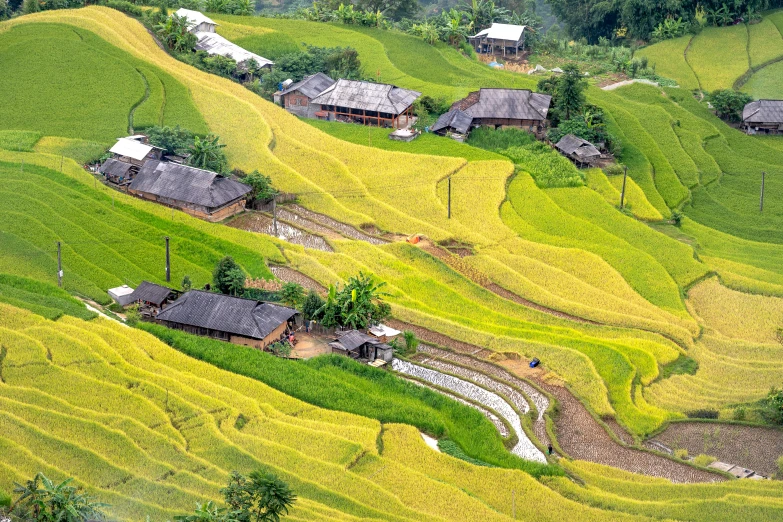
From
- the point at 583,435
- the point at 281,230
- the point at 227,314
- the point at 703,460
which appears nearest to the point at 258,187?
the point at 281,230

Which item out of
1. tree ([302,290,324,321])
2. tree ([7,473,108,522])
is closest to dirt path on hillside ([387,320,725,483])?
tree ([302,290,324,321])

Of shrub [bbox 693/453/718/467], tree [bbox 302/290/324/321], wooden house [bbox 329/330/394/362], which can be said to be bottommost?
shrub [bbox 693/453/718/467]

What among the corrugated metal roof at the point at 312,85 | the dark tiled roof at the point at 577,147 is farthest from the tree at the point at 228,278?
the dark tiled roof at the point at 577,147

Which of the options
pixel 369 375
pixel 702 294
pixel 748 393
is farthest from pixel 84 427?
pixel 702 294

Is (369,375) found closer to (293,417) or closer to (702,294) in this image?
(293,417)

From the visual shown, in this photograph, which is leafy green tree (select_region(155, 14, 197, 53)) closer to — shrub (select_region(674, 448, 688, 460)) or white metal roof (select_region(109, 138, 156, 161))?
white metal roof (select_region(109, 138, 156, 161))

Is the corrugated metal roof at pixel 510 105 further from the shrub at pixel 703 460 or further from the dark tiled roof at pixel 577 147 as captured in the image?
the shrub at pixel 703 460
